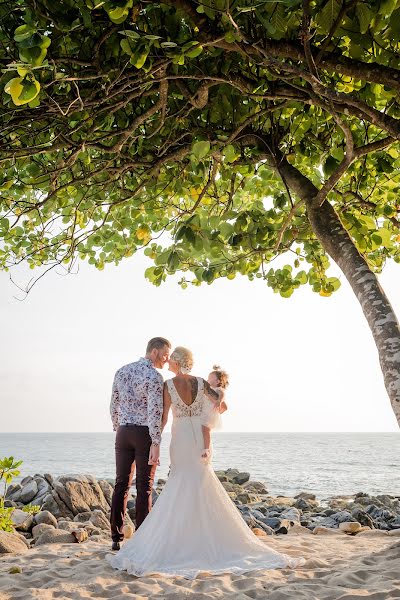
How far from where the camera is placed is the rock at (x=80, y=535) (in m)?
8.66

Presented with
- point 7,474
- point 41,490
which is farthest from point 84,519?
point 7,474

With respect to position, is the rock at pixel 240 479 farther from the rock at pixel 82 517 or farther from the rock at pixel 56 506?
the rock at pixel 82 517

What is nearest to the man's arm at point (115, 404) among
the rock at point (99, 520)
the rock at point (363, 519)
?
the rock at point (99, 520)

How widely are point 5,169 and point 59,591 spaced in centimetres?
426

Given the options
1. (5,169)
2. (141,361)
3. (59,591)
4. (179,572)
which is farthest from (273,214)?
(59,591)

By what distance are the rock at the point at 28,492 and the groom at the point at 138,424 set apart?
532 centimetres

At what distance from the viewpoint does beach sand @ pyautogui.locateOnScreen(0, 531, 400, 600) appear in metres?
5.36

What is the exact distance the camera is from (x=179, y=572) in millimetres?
6406

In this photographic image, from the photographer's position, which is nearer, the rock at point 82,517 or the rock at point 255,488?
the rock at point 82,517

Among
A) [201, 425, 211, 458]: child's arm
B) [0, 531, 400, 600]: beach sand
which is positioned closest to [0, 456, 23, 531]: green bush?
[0, 531, 400, 600]: beach sand

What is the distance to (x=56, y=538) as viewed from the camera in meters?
8.67

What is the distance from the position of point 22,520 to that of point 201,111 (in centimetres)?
691

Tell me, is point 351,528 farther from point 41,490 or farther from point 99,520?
point 41,490

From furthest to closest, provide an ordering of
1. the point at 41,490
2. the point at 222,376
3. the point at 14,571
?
1. the point at 41,490
2. the point at 222,376
3. the point at 14,571
